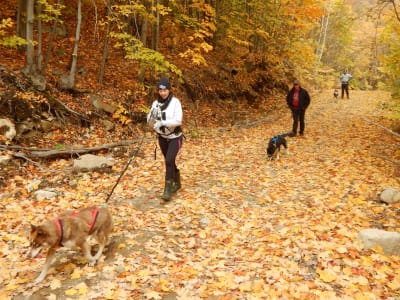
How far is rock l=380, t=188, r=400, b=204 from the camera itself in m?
6.99

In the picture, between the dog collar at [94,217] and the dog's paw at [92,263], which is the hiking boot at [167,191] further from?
the dog's paw at [92,263]

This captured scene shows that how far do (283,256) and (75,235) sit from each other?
10.8ft

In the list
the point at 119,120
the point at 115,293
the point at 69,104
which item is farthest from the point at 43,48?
the point at 115,293

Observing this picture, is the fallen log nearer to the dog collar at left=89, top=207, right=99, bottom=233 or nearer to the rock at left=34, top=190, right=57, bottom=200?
the rock at left=34, top=190, right=57, bottom=200

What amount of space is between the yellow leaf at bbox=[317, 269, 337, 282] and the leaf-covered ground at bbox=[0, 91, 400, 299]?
0.02 m

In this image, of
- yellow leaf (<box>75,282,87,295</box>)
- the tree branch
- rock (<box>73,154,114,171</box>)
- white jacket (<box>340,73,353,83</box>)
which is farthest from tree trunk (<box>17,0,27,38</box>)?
white jacket (<box>340,73,353,83</box>)

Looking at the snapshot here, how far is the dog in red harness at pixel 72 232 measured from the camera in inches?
164

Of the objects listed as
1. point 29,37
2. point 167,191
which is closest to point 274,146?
point 167,191

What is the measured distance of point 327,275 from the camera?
15.3 feet

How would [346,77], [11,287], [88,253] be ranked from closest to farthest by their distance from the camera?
1. [11,287]
2. [88,253]
3. [346,77]

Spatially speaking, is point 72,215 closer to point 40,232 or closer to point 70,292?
point 40,232

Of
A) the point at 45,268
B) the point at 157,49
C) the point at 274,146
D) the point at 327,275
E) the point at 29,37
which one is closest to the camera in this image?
the point at 45,268

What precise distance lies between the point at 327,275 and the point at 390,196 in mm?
3431

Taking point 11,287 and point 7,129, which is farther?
point 7,129
